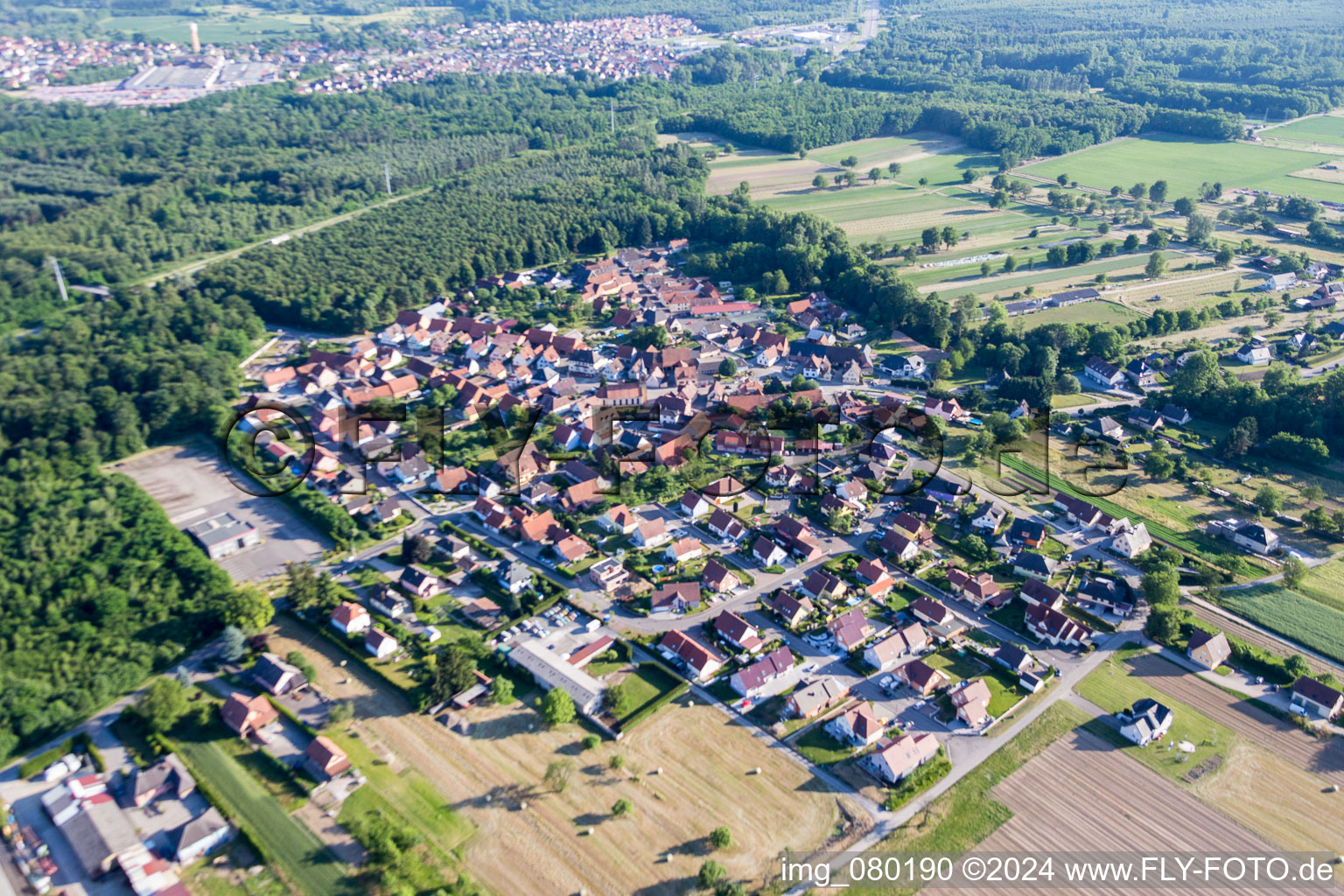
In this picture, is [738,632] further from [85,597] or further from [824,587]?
[85,597]

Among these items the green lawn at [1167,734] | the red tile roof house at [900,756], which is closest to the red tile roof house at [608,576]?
the red tile roof house at [900,756]

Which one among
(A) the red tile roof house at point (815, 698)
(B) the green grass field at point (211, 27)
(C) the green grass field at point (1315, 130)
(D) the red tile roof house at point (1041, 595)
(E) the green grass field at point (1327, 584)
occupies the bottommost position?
(A) the red tile roof house at point (815, 698)

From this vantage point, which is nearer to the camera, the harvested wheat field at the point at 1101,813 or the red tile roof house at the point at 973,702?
the harvested wheat field at the point at 1101,813

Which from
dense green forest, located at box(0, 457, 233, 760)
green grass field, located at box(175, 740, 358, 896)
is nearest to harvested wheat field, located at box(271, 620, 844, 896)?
green grass field, located at box(175, 740, 358, 896)

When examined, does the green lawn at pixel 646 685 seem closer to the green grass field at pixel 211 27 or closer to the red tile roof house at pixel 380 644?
the red tile roof house at pixel 380 644

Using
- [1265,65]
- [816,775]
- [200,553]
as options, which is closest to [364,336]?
[200,553]

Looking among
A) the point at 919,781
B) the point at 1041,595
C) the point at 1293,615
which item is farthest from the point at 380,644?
the point at 1293,615
